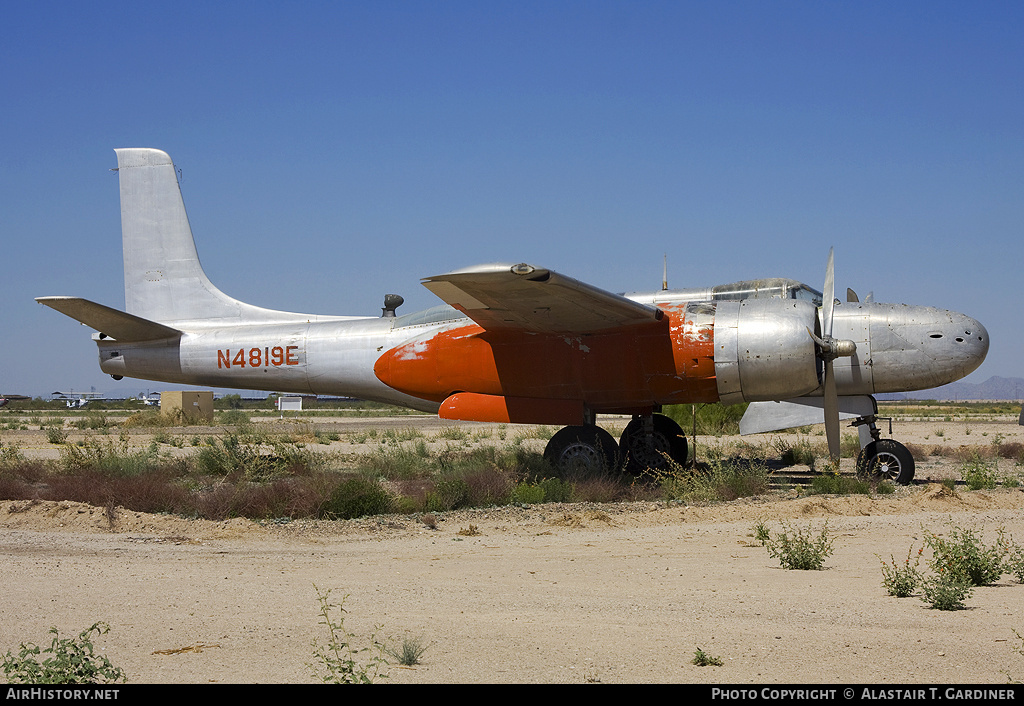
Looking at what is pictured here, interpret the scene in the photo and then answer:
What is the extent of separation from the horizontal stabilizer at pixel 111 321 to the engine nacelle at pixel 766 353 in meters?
10.6

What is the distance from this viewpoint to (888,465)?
554 inches

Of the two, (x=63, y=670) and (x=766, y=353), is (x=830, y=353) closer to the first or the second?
(x=766, y=353)

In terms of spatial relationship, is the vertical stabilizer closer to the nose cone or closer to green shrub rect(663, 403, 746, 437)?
the nose cone

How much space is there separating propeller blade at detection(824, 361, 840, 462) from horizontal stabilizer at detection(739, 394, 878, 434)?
2.12ft

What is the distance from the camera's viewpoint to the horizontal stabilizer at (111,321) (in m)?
15.6

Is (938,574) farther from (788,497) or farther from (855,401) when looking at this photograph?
(855,401)

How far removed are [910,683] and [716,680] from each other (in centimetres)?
95

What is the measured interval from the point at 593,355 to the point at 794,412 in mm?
4133

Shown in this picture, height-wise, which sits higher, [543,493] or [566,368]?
[566,368]

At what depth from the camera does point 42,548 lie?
9.30m

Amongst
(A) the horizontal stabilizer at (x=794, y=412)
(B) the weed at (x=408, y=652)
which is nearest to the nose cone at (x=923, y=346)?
(A) the horizontal stabilizer at (x=794, y=412)

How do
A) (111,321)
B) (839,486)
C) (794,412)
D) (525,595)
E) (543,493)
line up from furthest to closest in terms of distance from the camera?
(111,321) < (794,412) < (839,486) < (543,493) < (525,595)

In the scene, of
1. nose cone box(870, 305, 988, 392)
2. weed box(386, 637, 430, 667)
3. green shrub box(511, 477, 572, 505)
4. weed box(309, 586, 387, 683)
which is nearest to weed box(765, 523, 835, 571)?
weed box(386, 637, 430, 667)

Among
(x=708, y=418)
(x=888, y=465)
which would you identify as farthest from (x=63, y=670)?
(x=708, y=418)
